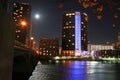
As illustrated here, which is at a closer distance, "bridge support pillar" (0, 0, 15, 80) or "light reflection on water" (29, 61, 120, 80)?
"bridge support pillar" (0, 0, 15, 80)

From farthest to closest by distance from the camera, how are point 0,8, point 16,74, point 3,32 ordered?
1. point 16,74
2. point 3,32
3. point 0,8

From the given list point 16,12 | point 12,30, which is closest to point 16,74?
point 12,30

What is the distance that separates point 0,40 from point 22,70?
5635cm

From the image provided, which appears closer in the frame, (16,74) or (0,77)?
(0,77)

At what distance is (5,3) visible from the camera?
462 inches

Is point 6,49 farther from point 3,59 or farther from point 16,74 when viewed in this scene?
point 16,74

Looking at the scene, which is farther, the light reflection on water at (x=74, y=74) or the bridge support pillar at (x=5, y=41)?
the light reflection on water at (x=74, y=74)

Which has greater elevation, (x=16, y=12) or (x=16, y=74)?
(x=16, y=12)

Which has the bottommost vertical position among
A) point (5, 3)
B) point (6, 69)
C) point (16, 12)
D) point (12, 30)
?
point (6, 69)

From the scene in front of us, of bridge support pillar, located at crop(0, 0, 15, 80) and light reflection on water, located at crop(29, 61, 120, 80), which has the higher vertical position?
bridge support pillar, located at crop(0, 0, 15, 80)

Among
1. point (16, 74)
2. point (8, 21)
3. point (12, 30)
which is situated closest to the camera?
point (8, 21)

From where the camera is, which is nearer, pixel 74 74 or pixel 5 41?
pixel 5 41

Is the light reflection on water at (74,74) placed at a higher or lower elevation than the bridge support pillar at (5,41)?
lower

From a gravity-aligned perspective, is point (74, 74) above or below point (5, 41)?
below
